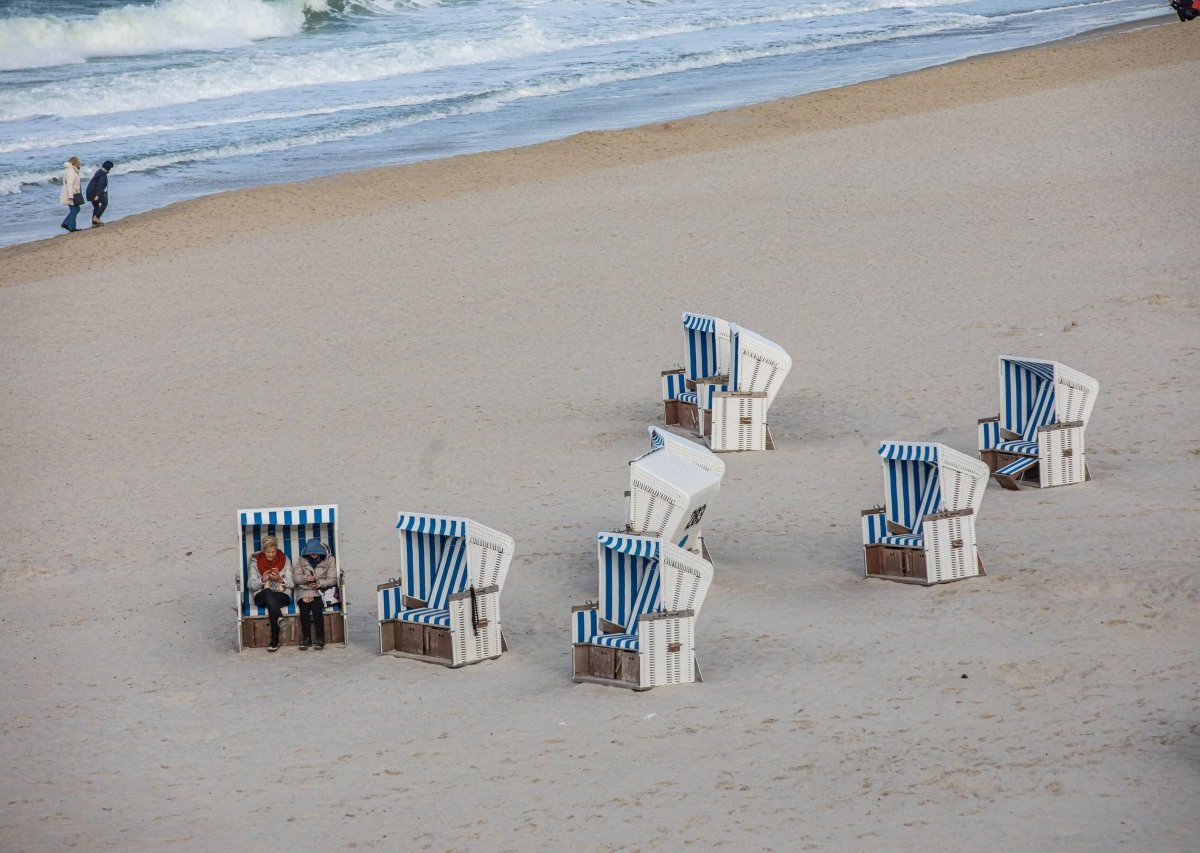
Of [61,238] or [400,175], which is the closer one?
[61,238]

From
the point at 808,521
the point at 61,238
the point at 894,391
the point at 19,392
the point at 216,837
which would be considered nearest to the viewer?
the point at 216,837

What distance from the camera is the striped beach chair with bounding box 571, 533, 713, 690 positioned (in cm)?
830

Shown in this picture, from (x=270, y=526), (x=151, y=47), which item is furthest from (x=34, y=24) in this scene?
(x=270, y=526)

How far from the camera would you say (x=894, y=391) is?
13.5 metres

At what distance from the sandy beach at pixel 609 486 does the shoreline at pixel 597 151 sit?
0.14m

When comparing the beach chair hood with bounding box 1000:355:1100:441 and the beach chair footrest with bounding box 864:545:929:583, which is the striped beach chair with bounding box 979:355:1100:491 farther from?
the beach chair footrest with bounding box 864:545:929:583

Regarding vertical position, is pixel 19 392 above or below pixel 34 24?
below

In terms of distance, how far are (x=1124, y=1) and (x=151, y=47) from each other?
94.5ft

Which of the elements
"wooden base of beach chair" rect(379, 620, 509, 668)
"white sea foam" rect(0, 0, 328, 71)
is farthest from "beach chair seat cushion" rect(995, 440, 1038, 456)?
"white sea foam" rect(0, 0, 328, 71)

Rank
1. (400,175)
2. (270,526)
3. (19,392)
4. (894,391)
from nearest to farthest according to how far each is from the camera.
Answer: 1. (270,526)
2. (894,391)
3. (19,392)
4. (400,175)

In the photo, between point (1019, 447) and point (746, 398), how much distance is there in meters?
2.31

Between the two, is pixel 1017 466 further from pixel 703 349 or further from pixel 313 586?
pixel 313 586

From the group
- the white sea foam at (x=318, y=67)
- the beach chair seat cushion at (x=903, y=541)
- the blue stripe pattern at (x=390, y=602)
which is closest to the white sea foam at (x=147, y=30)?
the white sea foam at (x=318, y=67)

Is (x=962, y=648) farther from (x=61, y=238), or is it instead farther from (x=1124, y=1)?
(x=1124, y=1)
